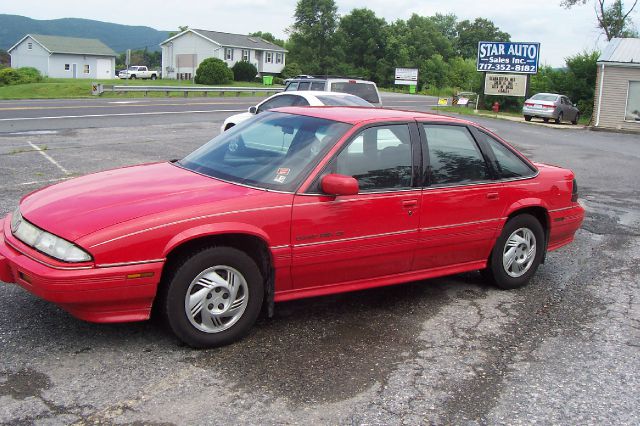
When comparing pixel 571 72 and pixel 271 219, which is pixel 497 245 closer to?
pixel 271 219

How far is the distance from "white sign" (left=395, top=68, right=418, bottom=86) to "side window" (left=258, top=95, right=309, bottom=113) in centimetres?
5931

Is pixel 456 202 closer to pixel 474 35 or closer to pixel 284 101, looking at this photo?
pixel 284 101

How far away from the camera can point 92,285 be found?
3967mm

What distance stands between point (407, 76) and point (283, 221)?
6976cm

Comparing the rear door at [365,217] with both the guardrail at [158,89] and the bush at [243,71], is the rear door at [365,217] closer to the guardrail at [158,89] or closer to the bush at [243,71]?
the guardrail at [158,89]

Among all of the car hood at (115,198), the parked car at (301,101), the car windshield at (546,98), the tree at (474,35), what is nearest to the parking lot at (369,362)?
the car hood at (115,198)

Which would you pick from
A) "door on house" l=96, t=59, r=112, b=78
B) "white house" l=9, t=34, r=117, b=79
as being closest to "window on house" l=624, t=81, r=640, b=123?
"white house" l=9, t=34, r=117, b=79

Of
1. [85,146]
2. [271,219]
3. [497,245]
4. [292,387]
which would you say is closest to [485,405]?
[292,387]

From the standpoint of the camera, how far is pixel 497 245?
5922mm

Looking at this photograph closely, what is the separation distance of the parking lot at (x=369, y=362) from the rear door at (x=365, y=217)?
1.43ft

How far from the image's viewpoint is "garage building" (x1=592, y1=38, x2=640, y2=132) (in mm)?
32250

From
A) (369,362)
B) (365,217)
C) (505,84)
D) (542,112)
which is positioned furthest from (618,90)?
(369,362)

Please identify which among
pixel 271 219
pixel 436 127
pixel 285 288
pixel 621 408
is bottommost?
pixel 621 408

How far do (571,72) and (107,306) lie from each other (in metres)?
39.7
